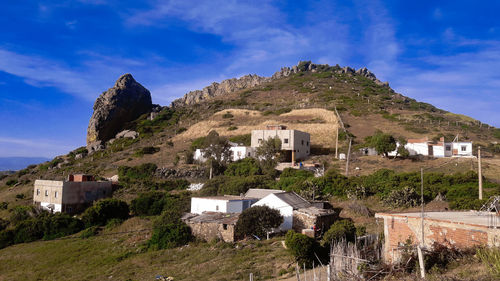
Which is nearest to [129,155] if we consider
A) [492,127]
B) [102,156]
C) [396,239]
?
[102,156]

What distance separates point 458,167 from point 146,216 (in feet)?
103

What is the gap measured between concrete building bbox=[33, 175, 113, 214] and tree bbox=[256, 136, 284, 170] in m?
19.3

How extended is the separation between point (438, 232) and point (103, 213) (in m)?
29.9

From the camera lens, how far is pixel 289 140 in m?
47.8

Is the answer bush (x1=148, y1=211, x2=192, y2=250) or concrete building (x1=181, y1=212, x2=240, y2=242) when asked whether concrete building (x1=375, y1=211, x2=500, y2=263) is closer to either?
concrete building (x1=181, y1=212, x2=240, y2=242)

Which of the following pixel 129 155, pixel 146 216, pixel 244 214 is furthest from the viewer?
pixel 129 155

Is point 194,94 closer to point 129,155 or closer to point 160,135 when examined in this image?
point 160,135

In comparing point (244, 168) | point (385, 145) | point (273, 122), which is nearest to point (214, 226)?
point (244, 168)

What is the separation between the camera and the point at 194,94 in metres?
146

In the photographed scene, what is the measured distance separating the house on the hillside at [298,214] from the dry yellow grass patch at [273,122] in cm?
3363

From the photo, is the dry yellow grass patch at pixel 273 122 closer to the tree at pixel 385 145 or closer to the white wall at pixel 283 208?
the tree at pixel 385 145

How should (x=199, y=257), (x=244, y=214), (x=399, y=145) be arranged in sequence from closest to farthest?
(x=199, y=257), (x=244, y=214), (x=399, y=145)

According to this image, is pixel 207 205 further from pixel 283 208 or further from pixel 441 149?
pixel 441 149

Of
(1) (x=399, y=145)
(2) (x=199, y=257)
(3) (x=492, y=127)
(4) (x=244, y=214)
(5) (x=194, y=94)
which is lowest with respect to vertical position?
(2) (x=199, y=257)
